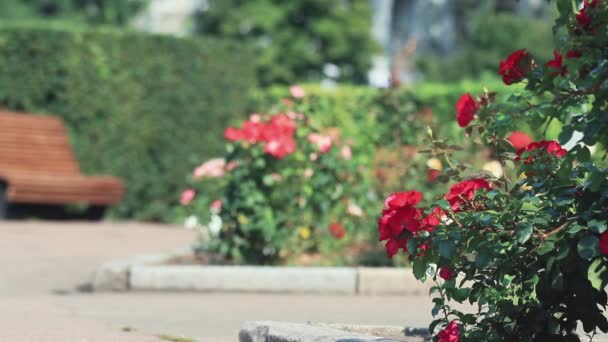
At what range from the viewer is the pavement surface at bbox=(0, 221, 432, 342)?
22.0 feet

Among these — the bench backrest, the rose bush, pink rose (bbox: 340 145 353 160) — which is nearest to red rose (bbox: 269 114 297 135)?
pink rose (bbox: 340 145 353 160)

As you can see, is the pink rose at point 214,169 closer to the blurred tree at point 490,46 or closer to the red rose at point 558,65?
the red rose at point 558,65

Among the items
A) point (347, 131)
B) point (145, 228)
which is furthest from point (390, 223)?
point (145, 228)

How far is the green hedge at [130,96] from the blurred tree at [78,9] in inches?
675

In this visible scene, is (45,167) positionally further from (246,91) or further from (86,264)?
(86,264)

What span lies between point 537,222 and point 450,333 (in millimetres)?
517

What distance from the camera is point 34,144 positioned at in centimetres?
1590

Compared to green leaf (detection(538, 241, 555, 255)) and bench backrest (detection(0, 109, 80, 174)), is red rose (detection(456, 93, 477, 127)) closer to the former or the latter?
green leaf (detection(538, 241, 555, 255))

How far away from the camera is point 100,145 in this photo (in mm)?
16172

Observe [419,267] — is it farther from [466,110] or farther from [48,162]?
[48,162]

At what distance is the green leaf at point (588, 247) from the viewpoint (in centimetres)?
415

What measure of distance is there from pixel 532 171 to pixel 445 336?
68 cm

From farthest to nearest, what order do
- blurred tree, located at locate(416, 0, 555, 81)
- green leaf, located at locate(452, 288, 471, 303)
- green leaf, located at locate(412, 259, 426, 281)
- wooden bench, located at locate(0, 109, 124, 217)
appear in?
1. blurred tree, located at locate(416, 0, 555, 81)
2. wooden bench, located at locate(0, 109, 124, 217)
3. green leaf, located at locate(452, 288, 471, 303)
4. green leaf, located at locate(412, 259, 426, 281)

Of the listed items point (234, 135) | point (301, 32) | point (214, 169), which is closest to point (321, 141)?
point (234, 135)
